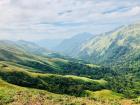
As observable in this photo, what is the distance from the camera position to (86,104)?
17762 centimetres

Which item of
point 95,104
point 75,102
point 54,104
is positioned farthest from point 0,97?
Result: point 95,104

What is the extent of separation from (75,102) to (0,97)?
44829mm

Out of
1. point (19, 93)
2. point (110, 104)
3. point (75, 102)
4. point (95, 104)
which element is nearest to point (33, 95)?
point (19, 93)

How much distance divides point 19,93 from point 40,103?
26.4 m

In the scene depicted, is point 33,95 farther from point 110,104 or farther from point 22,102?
point 110,104

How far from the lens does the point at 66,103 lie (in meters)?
172

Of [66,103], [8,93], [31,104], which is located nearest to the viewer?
[31,104]

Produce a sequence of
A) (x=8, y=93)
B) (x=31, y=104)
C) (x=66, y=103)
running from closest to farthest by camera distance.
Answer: (x=31, y=104) < (x=66, y=103) < (x=8, y=93)

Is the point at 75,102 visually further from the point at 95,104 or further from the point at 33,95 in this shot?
the point at 33,95

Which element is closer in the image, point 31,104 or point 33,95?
point 31,104

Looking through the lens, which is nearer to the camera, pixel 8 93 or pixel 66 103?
pixel 66 103

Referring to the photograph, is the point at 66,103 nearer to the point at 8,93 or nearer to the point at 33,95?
the point at 33,95

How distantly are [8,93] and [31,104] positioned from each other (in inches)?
1189

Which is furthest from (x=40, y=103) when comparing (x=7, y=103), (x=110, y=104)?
(x=110, y=104)
